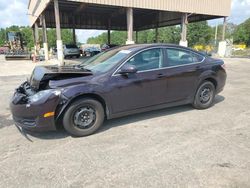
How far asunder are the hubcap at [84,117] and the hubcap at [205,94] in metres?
2.75

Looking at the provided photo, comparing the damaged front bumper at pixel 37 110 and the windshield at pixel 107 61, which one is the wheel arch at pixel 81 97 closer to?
the damaged front bumper at pixel 37 110

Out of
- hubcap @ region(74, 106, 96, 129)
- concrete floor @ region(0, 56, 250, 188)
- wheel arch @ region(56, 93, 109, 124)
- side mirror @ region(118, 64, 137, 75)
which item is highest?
side mirror @ region(118, 64, 137, 75)

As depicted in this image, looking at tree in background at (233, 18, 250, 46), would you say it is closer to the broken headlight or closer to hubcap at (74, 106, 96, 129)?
hubcap at (74, 106, 96, 129)

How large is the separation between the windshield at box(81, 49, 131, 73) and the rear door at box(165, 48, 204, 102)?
3.30 feet

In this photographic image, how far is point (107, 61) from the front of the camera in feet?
14.2

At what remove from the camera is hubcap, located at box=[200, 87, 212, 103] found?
5.17 metres

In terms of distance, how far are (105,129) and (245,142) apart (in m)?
2.44

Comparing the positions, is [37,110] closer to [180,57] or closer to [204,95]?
[180,57]

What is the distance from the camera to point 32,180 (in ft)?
8.64

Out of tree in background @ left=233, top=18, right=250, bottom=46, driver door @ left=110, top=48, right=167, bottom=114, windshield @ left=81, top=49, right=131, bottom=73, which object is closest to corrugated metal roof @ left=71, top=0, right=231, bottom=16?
windshield @ left=81, top=49, right=131, bottom=73

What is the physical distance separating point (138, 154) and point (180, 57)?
2.54 metres

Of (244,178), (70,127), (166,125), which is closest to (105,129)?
(70,127)

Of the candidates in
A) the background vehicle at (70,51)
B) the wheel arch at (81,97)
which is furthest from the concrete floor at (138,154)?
the background vehicle at (70,51)

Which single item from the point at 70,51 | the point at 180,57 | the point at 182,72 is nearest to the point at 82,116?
the point at 182,72
